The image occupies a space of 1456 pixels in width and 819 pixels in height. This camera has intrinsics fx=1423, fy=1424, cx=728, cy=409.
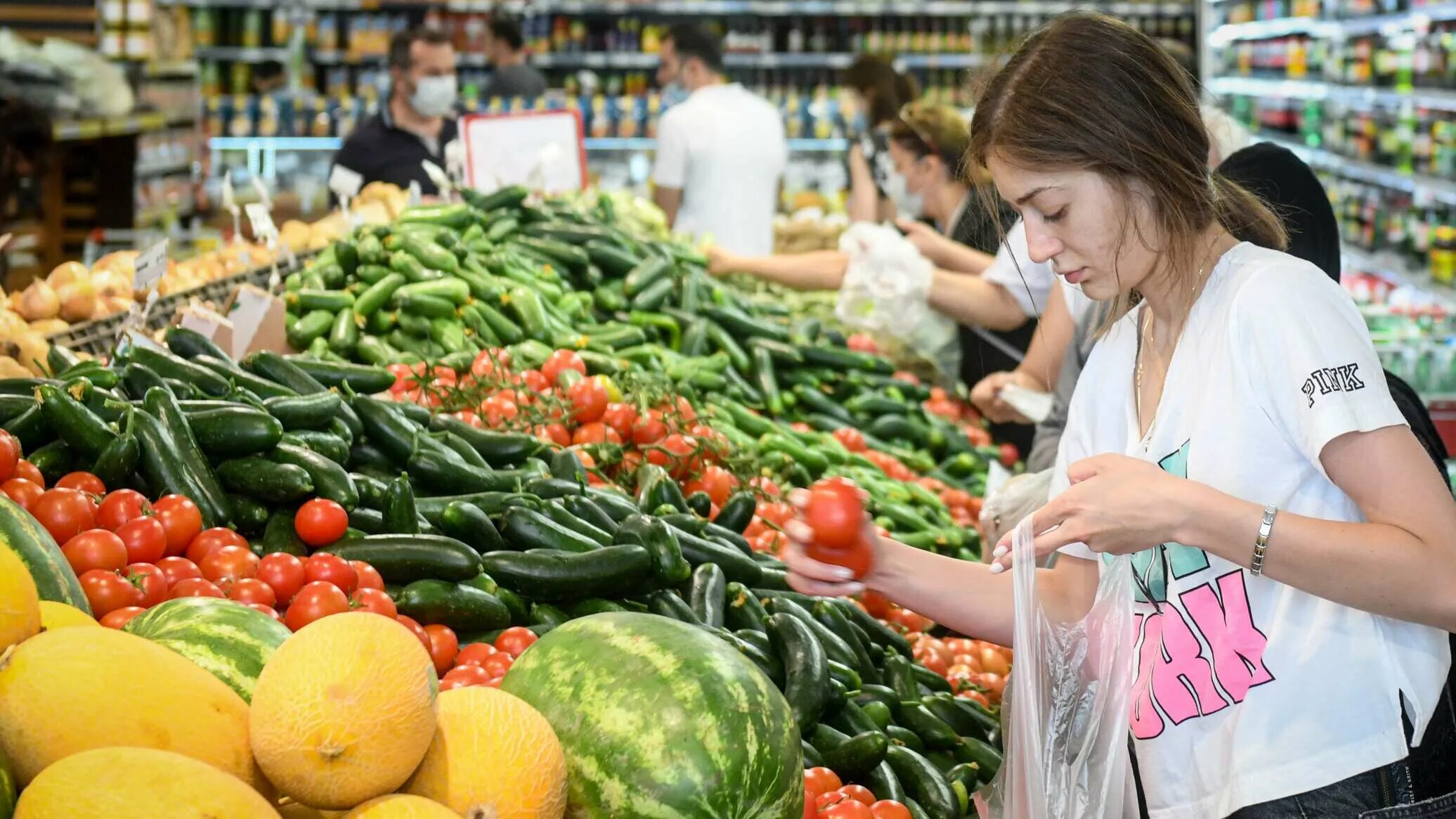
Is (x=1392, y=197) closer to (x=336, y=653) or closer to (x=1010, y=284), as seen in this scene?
(x=1010, y=284)

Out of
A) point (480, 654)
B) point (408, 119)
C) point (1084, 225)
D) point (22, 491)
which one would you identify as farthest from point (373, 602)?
point (408, 119)

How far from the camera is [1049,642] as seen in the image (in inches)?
72.0

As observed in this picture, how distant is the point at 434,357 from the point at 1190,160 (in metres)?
2.37

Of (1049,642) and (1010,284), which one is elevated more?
(1010,284)

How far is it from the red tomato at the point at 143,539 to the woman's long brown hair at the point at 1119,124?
1.28 meters

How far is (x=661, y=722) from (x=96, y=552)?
0.92 m

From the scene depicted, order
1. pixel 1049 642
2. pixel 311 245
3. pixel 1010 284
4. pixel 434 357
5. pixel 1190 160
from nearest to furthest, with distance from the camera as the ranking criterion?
Answer: pixel 1190 160 < pixel 1049 642 < pixel 434 357 < pixel 1010 284 < pixel 311 245

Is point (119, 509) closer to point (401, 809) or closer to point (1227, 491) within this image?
point (401, 809)

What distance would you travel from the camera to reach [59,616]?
136 centimetres

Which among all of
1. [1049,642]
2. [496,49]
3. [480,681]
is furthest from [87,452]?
[496,49]

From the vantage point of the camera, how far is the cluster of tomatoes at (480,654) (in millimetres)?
1958

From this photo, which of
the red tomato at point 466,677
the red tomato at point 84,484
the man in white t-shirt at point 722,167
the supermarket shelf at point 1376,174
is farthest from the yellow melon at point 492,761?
the supermarket shelf at point 1376,174

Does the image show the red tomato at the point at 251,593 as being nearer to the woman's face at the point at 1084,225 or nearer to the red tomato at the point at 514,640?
the red tomato at the point at 514,640

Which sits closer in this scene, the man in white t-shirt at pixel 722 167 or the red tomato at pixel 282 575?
the red tomato at pixel 282 575
